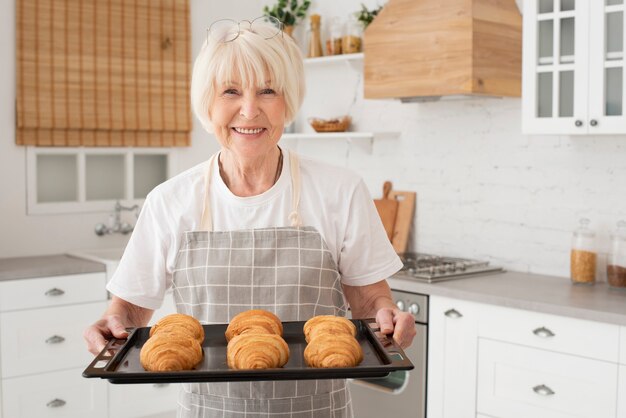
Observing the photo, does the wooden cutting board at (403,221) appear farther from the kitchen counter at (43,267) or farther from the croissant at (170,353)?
the croissant at (170,353)

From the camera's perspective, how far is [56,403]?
375 cm

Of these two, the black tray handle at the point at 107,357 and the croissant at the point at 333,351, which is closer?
the black tray handle at the point at 107,357

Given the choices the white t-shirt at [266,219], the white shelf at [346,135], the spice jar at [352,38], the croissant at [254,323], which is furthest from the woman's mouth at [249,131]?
the spice jar at [352,38]

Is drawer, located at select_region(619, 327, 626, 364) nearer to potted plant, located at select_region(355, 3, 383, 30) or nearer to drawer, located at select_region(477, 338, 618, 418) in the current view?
drawer, located at select_region(477, 338, 618, 418)

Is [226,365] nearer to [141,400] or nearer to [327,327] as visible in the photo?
[327,327]

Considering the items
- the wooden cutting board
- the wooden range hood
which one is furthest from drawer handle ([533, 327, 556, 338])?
the wooden cutting board

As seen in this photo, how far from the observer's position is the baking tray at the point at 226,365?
1.50 meters

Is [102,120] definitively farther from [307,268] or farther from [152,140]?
[307,268]

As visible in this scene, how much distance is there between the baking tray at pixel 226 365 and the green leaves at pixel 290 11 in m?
3.23

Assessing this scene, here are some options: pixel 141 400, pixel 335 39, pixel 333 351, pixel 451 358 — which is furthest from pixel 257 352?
pixel 335 39

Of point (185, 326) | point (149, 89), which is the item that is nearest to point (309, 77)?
point (149, 89)

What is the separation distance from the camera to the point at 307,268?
195 cm

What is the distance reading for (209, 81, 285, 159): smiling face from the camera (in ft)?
6.15

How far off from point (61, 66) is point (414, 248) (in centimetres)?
202
